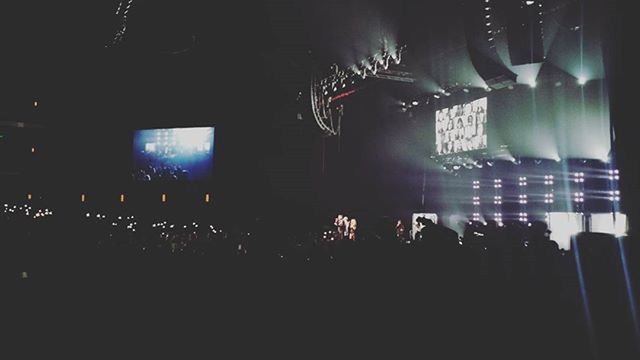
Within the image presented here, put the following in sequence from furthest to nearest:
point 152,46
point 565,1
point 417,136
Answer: point 417,136
point 152,46
point 565,1

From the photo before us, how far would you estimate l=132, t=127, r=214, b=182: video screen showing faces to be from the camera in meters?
15.3

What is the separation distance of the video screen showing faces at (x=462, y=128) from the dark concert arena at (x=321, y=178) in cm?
8

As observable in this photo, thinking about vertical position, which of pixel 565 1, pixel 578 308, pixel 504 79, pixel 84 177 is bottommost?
pixel 578 308

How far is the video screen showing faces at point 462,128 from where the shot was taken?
1059 centimetres

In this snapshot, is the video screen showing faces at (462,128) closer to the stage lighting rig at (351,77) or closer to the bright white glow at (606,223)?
the stage lighting rig at (351,77)

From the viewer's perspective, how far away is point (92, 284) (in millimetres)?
4938

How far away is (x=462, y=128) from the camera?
11.3 metres

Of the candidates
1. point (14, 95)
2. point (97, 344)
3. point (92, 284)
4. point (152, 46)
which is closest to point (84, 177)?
point (14, 95)

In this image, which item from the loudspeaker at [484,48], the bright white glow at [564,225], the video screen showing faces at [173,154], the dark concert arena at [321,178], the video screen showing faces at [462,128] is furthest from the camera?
the video screen showing faces at [173,154]

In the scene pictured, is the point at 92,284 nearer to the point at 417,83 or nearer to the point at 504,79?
the point at 504,79

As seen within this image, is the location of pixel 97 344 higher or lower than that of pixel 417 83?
lower

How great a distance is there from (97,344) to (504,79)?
835 cm

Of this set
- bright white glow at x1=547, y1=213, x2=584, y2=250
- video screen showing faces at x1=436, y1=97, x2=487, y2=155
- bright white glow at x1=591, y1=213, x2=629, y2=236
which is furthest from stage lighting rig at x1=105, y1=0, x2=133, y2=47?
bright white glow at x1=591, y1=213, x2=629, y2=236

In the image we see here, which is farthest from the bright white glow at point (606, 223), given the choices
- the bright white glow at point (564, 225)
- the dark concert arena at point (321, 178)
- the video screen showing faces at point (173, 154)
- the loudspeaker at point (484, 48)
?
the video screen showing faces at point (173, 154)
